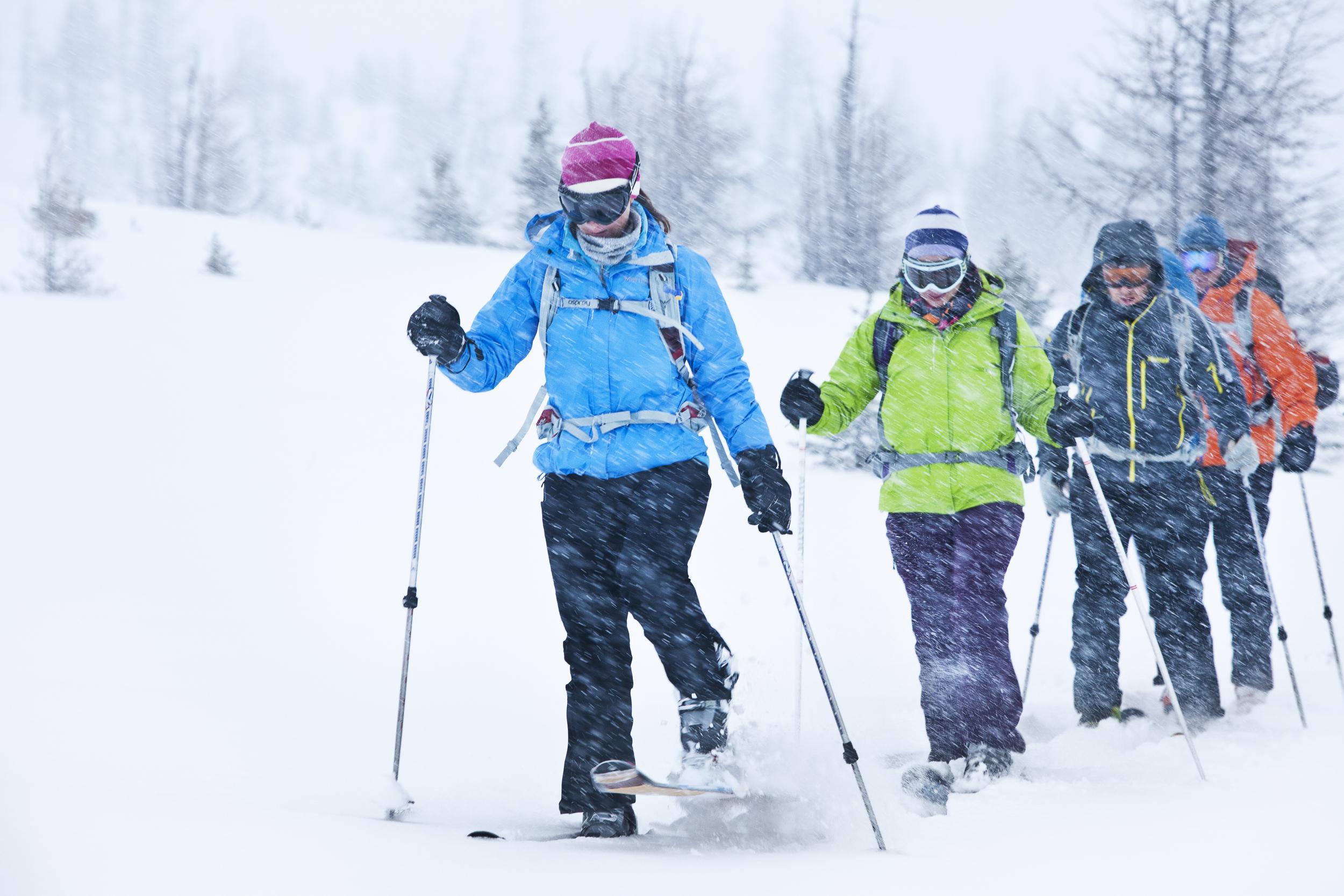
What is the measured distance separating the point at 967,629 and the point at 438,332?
8.17 ft

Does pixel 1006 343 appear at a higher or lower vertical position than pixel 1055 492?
higher

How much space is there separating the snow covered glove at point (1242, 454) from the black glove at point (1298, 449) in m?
0.35

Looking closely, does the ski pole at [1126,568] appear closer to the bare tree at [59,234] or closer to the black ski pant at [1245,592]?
the black ski pant at [1245,592]

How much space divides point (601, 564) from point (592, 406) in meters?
0.55

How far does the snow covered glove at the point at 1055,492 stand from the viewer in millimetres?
5176

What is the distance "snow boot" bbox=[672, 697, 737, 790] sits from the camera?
3344mm

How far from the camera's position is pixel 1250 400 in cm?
581

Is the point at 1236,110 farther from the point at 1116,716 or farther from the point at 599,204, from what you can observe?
the point at 599,204

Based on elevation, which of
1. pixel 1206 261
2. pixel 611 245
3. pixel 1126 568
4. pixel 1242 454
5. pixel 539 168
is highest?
pixel 539 168

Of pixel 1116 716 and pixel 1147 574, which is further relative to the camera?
pixel 1147 574

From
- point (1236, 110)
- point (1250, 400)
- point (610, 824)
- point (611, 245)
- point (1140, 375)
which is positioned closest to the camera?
point (610, 824)

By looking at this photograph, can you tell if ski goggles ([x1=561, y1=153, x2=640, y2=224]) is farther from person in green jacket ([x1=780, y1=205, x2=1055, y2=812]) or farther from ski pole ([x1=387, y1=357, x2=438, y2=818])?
person in green jacket ([x1=780, y1=205, x2=1055, y2=812])

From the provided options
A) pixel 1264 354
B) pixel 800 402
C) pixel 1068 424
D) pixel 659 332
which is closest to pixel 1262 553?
pixel 1264 354

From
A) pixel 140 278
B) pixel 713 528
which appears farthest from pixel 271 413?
pixel 140 278
